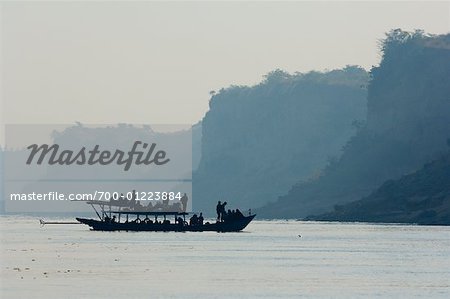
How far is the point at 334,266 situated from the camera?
135375 millimetres

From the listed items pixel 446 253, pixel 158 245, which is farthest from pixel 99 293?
pixel 158 245

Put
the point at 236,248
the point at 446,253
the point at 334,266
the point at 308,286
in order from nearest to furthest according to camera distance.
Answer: the point at 308,286
the point at 334,266
the point at 446,253
the point at 236,248

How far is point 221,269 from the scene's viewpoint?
130 metres

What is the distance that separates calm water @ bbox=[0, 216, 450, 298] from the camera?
106 meters

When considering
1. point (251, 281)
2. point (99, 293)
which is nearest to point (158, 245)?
point (251, 281)

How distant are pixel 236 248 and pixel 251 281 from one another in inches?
2161

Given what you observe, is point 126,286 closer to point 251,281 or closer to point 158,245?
point 251,281

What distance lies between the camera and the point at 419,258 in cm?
14888

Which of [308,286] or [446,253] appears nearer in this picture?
[308,286]

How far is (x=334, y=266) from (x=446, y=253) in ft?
87.6

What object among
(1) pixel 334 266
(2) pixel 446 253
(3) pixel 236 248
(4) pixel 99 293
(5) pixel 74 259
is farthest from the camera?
(3) pixel 236 248

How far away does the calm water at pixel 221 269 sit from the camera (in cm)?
10606

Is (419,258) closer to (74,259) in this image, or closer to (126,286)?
(74,259)

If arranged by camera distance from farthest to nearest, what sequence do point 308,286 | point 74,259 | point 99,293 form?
point 74,259, point 308,286, point 99,293
